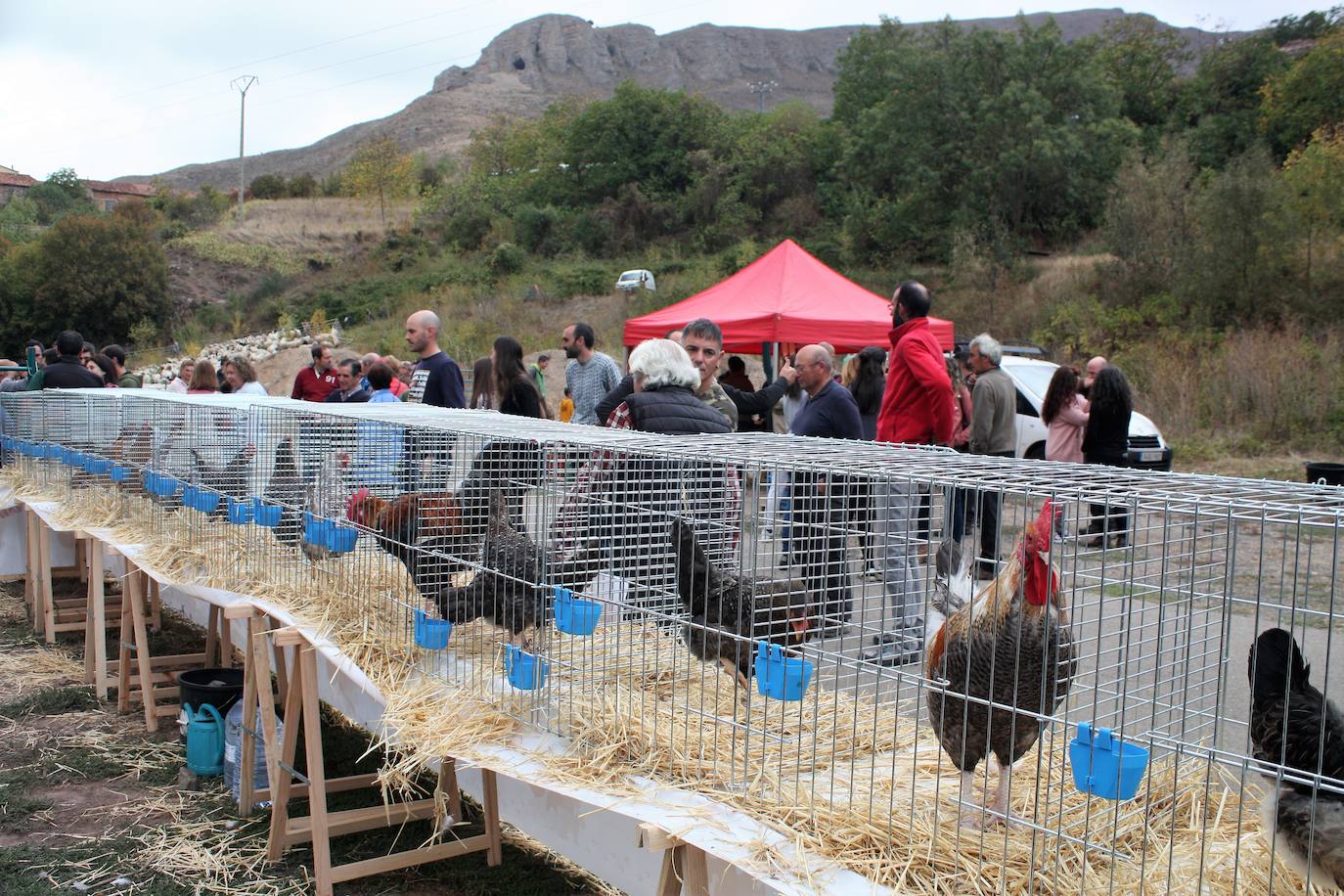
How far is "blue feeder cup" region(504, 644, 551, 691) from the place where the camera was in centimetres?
278

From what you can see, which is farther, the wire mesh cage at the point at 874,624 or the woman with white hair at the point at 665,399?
the woman with white hair at the point at 665,399

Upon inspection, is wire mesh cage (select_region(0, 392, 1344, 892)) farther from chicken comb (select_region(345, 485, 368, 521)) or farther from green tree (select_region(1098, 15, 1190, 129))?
green tree (select_region(1098, 15, 1190, 129))

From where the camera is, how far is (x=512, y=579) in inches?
120

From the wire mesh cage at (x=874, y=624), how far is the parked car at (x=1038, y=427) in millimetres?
5953

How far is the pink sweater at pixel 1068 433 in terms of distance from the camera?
7.38 meters

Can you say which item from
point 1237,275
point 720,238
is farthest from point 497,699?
point 720,238

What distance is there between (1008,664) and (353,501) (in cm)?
264

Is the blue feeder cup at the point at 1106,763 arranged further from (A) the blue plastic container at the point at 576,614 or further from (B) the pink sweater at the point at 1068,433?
(B) the pink sweater at the point at 1068,433

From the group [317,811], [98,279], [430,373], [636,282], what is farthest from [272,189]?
[317,811]

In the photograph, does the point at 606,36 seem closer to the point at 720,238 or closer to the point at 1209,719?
the point at 720,238

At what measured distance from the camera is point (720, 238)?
3766cm

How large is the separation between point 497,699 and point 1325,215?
2062 centimetres

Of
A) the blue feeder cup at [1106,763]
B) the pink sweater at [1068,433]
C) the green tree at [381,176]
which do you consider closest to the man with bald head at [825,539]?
the blue feeder cup at [1106,763]

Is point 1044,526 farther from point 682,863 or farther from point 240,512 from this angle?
point 240,512
